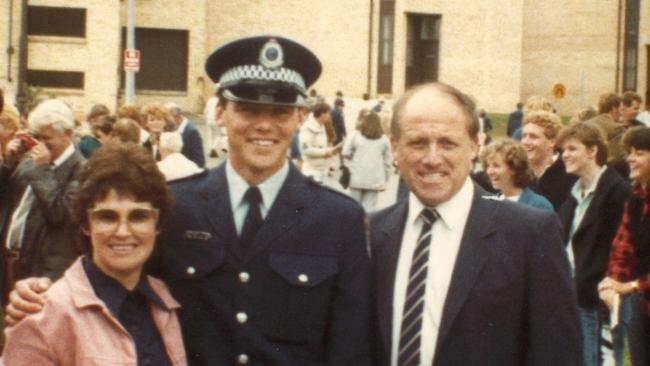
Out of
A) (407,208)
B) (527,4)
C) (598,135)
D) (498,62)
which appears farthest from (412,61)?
(407,208)

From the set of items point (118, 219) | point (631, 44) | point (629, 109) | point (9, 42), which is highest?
point (631, 44)

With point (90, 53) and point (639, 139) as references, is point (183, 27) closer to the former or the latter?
point (90, 53)

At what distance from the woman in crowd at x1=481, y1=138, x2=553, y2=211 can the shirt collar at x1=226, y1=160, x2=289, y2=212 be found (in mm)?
4378

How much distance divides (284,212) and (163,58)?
41257 millimetres

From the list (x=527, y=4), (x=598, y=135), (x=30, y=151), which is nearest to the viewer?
(x=30, y=151)

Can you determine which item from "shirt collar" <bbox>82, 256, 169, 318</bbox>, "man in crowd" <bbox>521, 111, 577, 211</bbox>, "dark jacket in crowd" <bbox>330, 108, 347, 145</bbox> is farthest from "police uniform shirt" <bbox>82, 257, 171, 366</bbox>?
"dark jacket in crowd" <bbox>330, 108, 347, 145</bbox>

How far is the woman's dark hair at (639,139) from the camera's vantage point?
303 inches

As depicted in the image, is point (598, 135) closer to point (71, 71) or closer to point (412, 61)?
point (71, 71)

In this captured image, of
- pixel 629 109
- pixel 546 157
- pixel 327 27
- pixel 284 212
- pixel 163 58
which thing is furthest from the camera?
pixel 327 27

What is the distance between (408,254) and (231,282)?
2.12 ft

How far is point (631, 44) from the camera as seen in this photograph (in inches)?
2072

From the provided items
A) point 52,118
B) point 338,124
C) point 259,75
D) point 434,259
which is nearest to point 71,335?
point 259,75

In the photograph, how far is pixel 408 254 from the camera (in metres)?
3.98

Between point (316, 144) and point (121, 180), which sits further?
point (316, 144)
